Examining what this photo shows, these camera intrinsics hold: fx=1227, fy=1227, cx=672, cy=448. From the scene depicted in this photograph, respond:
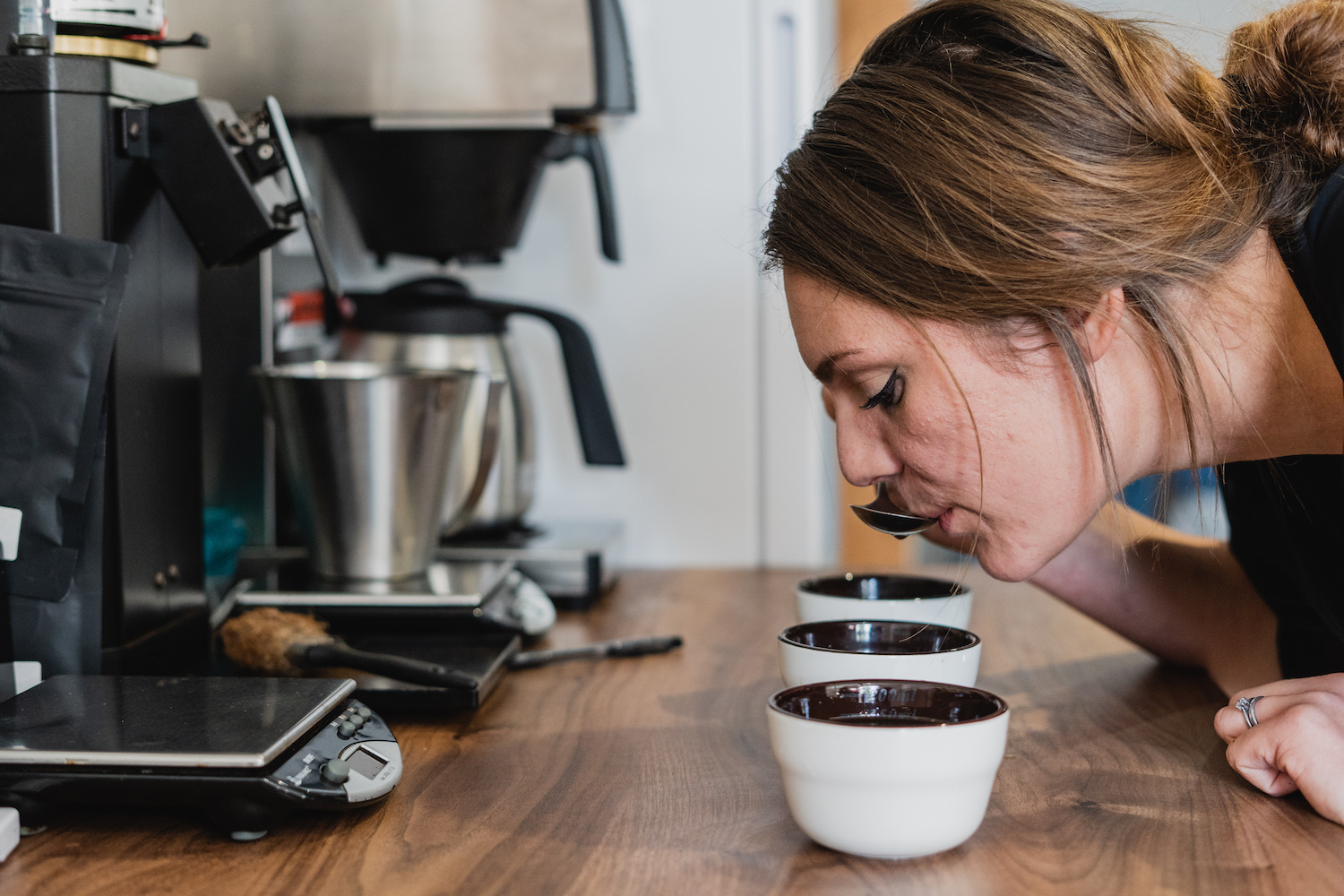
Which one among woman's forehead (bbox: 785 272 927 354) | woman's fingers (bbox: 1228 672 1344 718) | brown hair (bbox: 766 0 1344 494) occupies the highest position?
brown hair (bbox: 766 0 1344 494)

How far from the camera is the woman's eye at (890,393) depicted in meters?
0.76

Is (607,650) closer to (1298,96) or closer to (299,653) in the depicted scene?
(299,653)

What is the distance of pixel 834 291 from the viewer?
75cm

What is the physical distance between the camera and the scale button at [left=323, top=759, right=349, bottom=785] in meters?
0.64

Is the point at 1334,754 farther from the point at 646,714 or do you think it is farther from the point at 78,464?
the point at 78,464

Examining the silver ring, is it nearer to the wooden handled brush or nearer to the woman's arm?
the woman's arm

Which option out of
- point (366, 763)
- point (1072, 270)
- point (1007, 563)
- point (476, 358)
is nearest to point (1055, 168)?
point (1072, 270)

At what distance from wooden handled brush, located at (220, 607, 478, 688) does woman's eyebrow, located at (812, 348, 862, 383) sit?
0.31 meters

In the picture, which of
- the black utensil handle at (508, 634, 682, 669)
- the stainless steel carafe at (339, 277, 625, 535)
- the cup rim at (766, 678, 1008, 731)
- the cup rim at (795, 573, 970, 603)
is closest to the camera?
the cup rim at (766, 678, 1008, 731)

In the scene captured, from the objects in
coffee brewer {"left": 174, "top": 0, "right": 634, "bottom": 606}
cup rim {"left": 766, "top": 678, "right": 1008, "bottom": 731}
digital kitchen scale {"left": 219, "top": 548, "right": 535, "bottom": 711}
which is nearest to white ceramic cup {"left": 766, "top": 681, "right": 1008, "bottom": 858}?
cup rim {"left": 766, "top": 678, "right": 1008, "bottom": 731}

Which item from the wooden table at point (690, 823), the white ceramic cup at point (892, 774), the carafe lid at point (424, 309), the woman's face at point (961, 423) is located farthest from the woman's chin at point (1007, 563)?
the carafe lid at point (424, 309)

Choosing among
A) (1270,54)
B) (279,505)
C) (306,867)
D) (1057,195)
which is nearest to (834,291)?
(1057,195)

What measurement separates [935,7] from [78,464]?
0.61 metres

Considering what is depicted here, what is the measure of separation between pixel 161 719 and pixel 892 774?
1.30 ft
